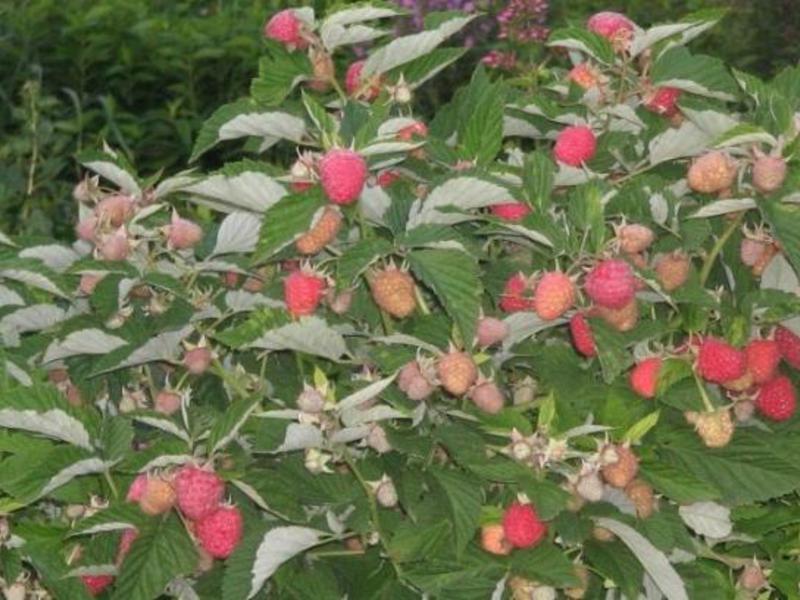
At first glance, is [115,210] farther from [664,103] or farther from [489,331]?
[664,103]

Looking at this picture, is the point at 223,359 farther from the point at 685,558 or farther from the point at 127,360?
the point at 685,558

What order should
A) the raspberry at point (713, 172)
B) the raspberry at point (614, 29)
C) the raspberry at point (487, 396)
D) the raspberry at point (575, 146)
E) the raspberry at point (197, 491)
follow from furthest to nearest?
1. the raspberry at point (614, 29)
2. the raspberry at point (575, 146)
3. the raspberry at point (713, 172)
4. the raspberry at point (487, 396)
5. the raspberry at point (197, 491)

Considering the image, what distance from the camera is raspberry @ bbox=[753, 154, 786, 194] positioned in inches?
88.7

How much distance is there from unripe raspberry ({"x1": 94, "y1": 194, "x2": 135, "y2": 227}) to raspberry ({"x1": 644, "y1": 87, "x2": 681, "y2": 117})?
33.5 inches

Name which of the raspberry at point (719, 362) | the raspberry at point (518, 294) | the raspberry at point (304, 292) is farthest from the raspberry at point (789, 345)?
the raspberry at point (304, 292)

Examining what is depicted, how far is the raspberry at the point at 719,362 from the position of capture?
229 cm

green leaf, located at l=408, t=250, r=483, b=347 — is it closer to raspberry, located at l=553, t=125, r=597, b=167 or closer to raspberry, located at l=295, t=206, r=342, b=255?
raspberry, located at l=295, t=206, r=342, b=255

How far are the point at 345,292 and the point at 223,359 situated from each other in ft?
1.29

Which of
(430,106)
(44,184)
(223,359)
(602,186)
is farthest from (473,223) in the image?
(430,106)

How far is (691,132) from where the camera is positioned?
2.51m

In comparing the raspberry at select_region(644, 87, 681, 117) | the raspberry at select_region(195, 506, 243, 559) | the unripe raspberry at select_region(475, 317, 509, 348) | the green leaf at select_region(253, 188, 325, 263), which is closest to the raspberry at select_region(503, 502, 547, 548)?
the unripe raspberry at select_region(475, 317, 509, 348)

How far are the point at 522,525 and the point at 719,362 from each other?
1.15 feet

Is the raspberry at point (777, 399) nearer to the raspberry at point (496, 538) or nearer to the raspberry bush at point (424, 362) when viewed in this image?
the raspberry bush at point (424, 362)

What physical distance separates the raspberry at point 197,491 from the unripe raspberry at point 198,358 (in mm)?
291
